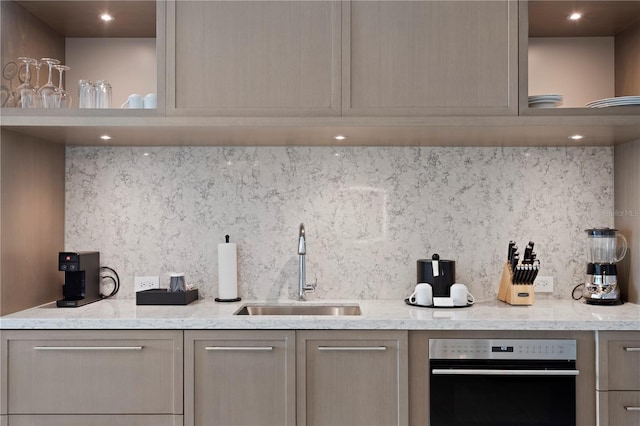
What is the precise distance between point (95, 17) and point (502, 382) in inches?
95.1

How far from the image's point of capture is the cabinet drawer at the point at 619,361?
2061 millimetres

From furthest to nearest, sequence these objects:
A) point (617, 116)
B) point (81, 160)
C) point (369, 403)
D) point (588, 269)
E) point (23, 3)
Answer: point (81, 160)
point (588, 269)
point (23, 3)
point (617, 116)
point (369, 403)

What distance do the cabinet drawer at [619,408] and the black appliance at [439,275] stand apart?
0.74 metres

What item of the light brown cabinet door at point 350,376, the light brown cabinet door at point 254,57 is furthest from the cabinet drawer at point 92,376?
the light brown cabinet door at point 254,57

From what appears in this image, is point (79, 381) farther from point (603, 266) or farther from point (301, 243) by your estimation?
point (603, 266)

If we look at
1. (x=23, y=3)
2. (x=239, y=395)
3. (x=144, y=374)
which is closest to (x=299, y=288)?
(x=239, y=395)

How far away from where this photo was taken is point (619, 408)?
6.79 ft

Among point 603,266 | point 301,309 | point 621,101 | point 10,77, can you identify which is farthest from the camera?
point 301,309

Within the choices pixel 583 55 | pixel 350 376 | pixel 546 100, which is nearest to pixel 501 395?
pixel 350 376

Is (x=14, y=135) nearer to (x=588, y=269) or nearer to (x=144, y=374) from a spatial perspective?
(x=144, y=374)

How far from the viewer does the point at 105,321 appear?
6.85 ft

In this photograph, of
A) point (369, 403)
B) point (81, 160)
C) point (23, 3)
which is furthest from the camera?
point (81, 160)

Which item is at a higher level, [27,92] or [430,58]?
[430,58]

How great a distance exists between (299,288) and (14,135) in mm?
1450
